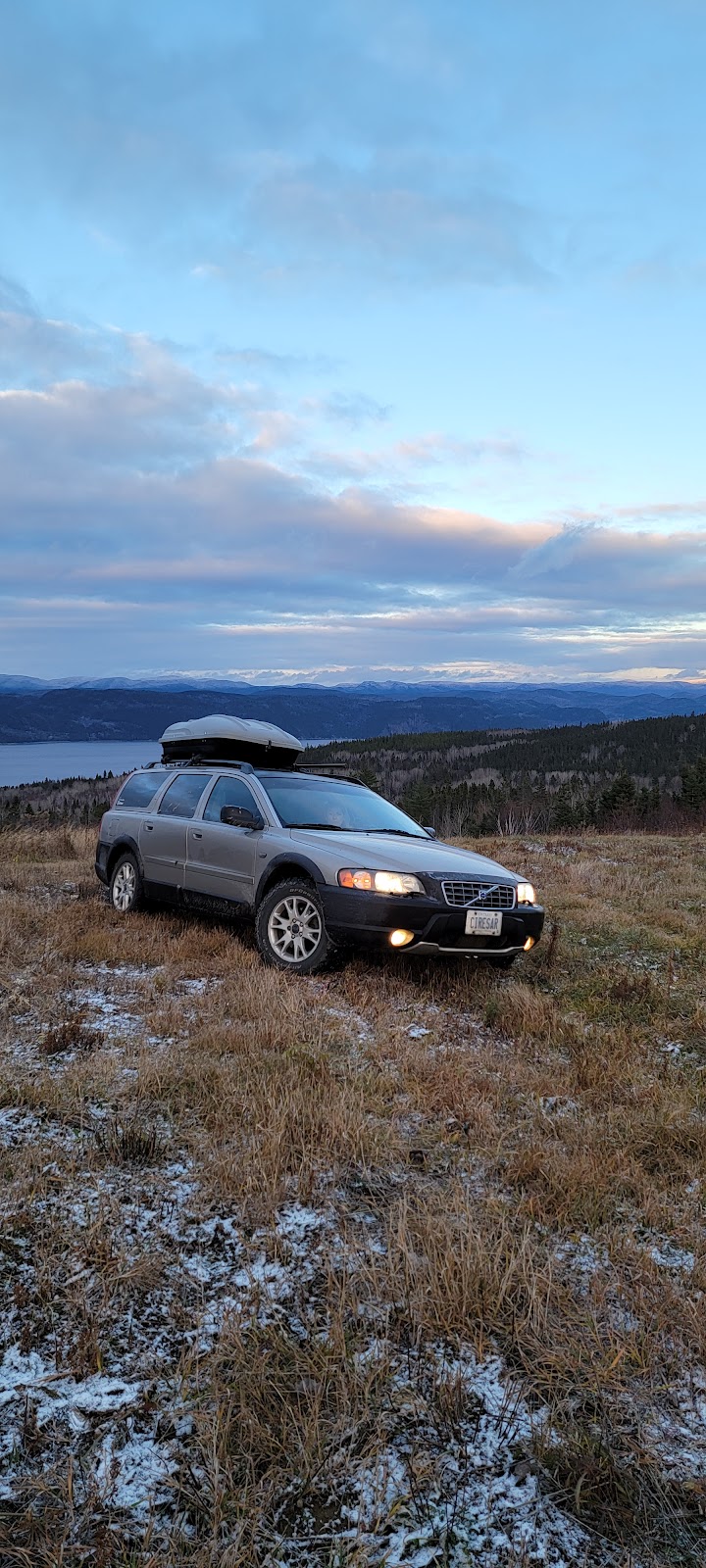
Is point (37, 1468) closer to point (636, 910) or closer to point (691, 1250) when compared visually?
point (691, 1250)

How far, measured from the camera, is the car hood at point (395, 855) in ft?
18.6

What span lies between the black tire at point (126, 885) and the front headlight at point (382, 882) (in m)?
3.00

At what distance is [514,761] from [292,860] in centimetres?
12278

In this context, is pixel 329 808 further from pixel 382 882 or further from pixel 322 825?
pixel 382 882

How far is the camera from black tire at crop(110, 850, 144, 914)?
7.82 meters

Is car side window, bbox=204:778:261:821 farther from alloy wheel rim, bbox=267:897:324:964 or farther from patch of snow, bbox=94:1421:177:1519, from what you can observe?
patch of snow, bbox=94:1421:177:1519

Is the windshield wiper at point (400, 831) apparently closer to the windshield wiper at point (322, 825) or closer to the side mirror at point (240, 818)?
the windshield wiper at point (322, 825)

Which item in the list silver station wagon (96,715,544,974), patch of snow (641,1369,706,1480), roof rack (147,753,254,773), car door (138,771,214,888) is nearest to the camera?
patch of snow (641,1369,706,1480)

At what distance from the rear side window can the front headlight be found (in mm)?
3197

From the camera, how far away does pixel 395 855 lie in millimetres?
5797

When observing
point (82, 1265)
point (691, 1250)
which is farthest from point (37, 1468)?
point (691, 1250)

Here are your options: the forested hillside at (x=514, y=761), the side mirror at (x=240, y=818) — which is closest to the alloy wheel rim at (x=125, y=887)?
the side mirror at (x=240, y=818)

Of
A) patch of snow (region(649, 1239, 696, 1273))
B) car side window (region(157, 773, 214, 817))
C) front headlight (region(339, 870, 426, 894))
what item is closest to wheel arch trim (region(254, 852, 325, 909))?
front headlight (region(339, 870, 426, 894))

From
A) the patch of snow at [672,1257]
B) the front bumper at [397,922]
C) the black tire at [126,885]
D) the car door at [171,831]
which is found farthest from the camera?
the black tire at [126,885]
